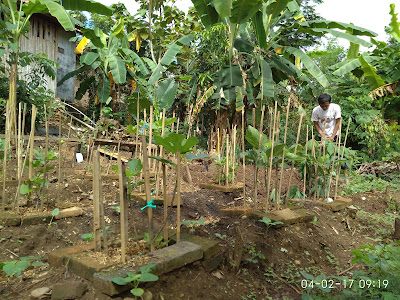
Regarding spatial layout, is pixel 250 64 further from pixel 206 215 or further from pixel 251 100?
pixel 206 215

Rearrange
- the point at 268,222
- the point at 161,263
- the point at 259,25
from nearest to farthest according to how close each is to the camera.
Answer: the point at 161,263 → the point at 268,222 → the point at 259,25

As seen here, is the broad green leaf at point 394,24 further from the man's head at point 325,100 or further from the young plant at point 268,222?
the young plant at point 268,222

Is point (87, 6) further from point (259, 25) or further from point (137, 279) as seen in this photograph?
point (137, 279)

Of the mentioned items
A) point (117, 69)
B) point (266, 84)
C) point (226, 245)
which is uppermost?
point (117, 69)

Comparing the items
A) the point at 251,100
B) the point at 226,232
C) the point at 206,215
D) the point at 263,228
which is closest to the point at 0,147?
the point at 206,215

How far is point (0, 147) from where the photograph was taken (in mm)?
4094

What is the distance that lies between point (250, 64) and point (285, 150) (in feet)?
18.0

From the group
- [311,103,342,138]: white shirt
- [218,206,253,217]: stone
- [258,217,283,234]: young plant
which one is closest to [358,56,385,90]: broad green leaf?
[311,103,342,138]: white shirt

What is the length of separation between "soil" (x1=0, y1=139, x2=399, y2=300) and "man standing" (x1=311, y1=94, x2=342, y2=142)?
57.8 inches

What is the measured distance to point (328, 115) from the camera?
207 inches

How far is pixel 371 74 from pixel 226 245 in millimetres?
7633

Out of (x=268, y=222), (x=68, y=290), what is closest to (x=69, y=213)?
(x=68, y=290)

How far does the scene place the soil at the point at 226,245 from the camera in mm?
1859

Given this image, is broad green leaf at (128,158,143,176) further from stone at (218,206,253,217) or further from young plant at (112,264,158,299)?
stone at (218,206,253,217)
